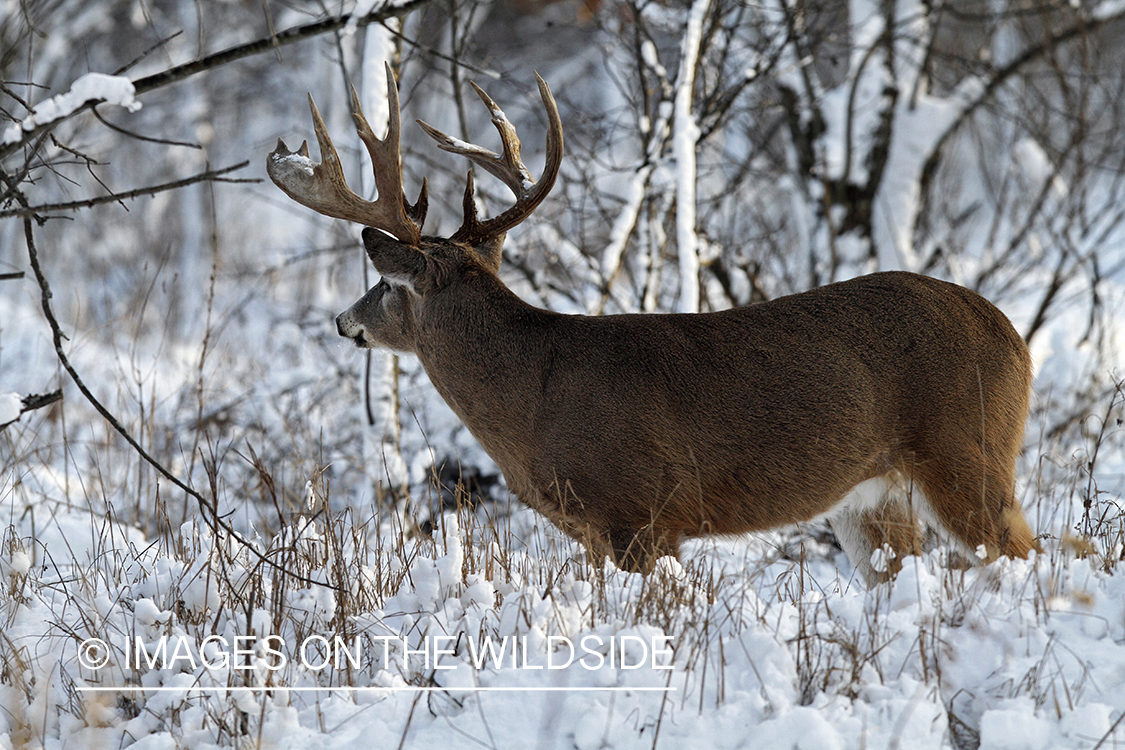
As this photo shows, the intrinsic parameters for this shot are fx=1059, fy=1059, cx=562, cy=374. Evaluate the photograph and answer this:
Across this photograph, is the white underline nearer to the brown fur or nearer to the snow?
the brown fur

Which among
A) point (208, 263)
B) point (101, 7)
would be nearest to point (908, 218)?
point (101, 7)

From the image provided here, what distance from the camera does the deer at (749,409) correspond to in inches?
150

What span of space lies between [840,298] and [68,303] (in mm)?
14649

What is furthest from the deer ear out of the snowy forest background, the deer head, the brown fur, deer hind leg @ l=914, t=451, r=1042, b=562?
deer hind leg @ l=914, t=451, r=1042, b=562

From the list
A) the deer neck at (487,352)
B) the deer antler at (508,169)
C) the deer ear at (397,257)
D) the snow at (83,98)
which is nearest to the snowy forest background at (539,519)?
the snow at (83,98)

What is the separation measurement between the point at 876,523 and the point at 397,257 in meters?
2.23

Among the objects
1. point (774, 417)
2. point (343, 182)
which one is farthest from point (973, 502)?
point (343, 182)

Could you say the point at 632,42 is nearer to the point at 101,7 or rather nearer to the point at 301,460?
the point at 301,460

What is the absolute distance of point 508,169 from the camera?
15.1ft

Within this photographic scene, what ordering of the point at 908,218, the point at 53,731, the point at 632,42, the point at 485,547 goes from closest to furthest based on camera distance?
the point at 53,731
the point at 485,547
the point at 632,42
the point at 908,218

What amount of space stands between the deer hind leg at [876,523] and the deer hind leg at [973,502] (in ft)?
0.38

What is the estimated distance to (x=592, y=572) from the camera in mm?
3412

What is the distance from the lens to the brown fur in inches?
149

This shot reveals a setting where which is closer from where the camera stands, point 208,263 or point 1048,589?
point 1048,589
